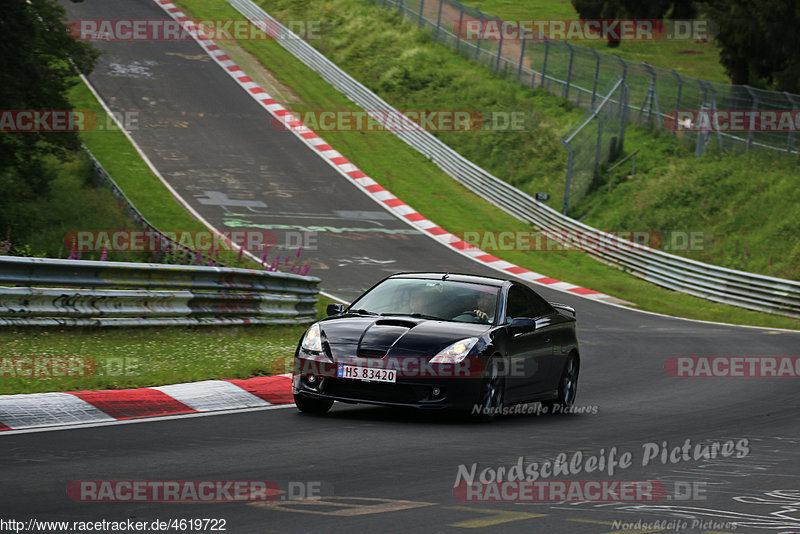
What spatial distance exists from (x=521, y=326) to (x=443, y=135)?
31.6m

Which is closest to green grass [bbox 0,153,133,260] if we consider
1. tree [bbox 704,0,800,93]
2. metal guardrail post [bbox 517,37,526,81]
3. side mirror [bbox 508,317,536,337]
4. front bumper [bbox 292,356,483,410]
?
side mirror [bbox 508,317,536,337]

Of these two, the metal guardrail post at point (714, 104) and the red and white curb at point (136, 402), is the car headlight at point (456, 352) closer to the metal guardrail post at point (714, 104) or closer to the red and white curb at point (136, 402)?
the red and white curb at point (136, 402)

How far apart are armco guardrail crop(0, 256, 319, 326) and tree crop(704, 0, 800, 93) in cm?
2484

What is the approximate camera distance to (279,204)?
3186 cm

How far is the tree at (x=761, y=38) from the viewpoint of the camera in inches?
1391

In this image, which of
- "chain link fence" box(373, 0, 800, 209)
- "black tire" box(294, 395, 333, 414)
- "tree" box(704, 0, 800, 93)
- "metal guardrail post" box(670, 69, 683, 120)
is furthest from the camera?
"tree" box(704, 0, 800, 93)

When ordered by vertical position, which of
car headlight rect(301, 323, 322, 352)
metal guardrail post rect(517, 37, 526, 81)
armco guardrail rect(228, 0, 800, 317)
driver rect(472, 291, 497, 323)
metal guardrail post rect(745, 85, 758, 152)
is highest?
metal guardrail post rect(517, 37, 526, 81)

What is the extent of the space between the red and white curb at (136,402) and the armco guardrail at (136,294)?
259cm

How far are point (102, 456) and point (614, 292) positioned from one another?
21.3 metres

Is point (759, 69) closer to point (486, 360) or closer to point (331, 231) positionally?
point (331, 231)

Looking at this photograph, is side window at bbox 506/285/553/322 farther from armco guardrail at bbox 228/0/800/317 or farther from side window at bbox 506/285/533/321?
armco guardrail at bbox 228/0/800/317

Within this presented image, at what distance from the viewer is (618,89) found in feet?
120

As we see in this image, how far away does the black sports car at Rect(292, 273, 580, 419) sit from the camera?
9.15 m

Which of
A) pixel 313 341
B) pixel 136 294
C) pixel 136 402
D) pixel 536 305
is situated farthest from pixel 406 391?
pixel 136 294
